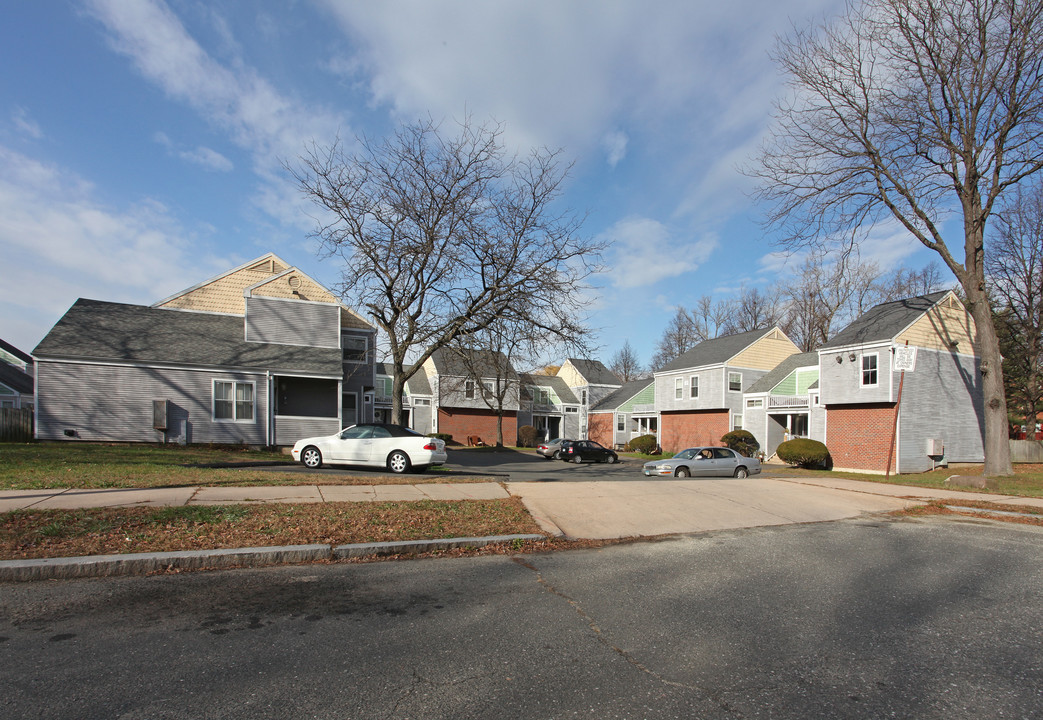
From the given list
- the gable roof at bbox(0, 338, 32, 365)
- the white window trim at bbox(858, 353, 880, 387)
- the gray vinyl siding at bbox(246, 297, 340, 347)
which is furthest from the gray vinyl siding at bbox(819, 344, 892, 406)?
the gable roof at bbox(0, 338, 32, 365)

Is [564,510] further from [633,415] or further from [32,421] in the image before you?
[633,415]

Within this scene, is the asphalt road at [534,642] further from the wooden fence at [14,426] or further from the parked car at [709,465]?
the wooden fence at [14,426]

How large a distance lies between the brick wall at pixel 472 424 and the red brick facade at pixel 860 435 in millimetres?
24675

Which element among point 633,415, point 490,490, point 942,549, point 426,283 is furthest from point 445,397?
point 942,549

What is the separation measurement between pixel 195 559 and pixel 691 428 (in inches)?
1445


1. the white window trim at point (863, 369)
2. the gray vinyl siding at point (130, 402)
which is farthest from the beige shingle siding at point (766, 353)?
the gray vinyl siding at point (130, 402)

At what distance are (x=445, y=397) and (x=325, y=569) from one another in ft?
128

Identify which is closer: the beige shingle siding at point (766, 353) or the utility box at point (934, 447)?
the utility box at point (934, 447)

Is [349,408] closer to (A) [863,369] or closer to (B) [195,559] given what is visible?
(B) [195,559]

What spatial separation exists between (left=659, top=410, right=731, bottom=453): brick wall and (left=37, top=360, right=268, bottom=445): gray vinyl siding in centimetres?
2674

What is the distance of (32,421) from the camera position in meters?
21.2

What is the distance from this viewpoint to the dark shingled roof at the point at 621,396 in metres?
49.8

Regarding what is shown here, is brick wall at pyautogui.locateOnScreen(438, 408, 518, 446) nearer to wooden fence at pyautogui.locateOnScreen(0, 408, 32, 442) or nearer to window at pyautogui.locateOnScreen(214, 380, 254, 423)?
window at pyautogui.locateOnScreen(214, 380, 254, 423)

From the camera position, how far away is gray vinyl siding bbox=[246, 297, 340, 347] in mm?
24781
